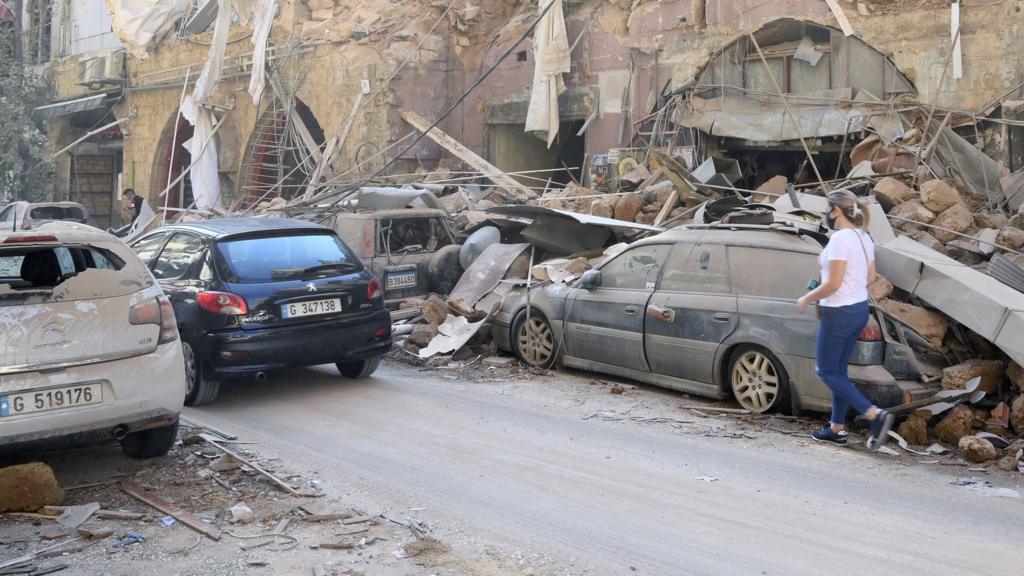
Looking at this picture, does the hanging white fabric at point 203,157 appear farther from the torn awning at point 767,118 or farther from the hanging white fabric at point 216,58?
the torn awning at point 767,118

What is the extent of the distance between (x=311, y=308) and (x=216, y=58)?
15.4 meters

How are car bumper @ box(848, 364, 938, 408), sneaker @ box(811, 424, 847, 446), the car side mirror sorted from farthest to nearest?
the car side mirror → car bumper @ box(848, 364, 938, 408) → sneaker @ box(811, 424, 847, 446)

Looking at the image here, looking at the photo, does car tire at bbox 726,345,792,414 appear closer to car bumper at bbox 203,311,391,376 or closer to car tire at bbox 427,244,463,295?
car bumper at bbox 203,311,391,376

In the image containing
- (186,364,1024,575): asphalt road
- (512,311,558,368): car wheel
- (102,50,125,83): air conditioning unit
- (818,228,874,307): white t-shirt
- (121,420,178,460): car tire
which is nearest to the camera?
(186,364,1024,575): asphalt road

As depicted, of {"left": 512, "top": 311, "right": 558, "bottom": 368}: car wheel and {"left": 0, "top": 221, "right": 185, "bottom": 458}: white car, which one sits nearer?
{"left": 0, "top": 221, "right": 185, "bottom": 458}: white car

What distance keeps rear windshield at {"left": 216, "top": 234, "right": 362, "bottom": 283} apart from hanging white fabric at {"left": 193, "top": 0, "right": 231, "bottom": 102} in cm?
1452

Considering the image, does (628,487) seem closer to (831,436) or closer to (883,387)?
(831,436)

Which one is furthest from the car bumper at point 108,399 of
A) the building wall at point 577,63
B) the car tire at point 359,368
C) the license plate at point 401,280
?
the building wall at point 577,63

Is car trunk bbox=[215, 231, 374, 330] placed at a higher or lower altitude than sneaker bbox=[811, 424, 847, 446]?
higher

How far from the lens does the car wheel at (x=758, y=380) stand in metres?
7.46

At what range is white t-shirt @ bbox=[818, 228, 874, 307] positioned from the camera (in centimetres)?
654

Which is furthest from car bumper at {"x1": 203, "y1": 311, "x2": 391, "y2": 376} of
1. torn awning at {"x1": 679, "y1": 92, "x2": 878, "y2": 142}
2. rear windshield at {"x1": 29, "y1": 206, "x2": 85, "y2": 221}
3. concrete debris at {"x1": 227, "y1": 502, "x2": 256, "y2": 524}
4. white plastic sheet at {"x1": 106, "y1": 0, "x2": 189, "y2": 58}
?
white plastic sheet at {"x1": 106, "y1": 0, "x2": 189, "y2": 58}

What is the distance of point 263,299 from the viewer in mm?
7957

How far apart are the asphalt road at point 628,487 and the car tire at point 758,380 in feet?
1.65
